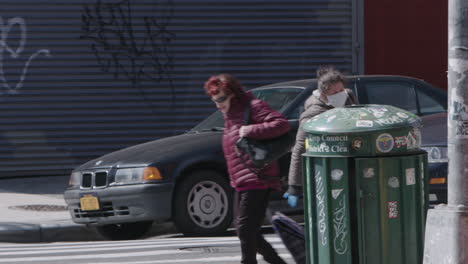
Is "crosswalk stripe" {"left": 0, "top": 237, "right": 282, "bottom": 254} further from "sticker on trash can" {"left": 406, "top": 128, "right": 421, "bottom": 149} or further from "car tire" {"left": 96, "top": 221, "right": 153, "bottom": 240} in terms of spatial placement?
"sticker on trash can" {"left": 406, "top": 128, "right": 421, "bottom": 149}

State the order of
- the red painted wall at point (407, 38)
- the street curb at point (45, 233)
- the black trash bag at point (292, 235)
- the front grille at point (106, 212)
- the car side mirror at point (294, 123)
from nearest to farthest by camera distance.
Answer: the black trash bag at point (292, 235) < the front grille at point (106, 212) < the car side mirror at point (294, 123) < the street curb at point (45, 233) < the red painted wall at point (407, 38)

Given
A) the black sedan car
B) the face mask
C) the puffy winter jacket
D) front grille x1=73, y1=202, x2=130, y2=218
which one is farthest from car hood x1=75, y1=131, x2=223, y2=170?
the puffy winter jacket

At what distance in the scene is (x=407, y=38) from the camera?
57.6ft

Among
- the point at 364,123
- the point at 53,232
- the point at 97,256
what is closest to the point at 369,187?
the point at 364,123

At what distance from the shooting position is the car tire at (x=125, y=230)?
1117cm

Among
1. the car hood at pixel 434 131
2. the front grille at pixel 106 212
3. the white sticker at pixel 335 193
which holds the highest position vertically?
the white sticker at pixel 335 193

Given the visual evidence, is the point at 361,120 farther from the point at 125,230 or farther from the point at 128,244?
the point at 125,230

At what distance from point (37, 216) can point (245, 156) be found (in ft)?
18.2

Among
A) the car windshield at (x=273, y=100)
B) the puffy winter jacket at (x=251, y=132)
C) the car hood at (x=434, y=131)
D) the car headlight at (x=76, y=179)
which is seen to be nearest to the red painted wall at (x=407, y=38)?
the car windshield at (x=273, y=100)

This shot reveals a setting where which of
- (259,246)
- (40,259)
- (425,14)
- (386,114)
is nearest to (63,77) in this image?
(425,14)

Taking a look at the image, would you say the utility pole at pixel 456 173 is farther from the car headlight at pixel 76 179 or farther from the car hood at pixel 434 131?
the car headlight at pixel 76 179

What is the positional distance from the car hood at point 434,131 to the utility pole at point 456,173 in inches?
130

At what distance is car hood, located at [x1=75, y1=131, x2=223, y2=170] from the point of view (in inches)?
407

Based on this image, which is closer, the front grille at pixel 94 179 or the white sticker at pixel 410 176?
the white sticker at pixel 410 176
